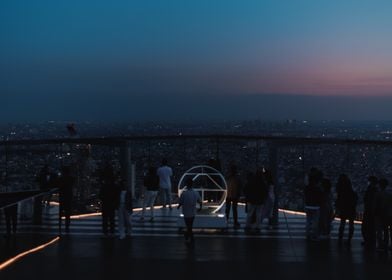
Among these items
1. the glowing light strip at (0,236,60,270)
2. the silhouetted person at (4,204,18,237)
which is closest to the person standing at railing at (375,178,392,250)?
the glowing light strip at (0,236,60,270)

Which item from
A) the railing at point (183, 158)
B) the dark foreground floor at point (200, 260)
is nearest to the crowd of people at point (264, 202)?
the dark foreground floor at point (200, 260)

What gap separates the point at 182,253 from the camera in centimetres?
1353

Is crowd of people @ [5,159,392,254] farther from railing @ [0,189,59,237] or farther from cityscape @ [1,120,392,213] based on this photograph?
cityscape @ [1,120,392,213]

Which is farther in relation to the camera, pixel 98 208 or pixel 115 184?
pixel 98 208

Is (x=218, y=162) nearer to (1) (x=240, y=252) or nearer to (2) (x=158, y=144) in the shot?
(2) (x=158, y=144)

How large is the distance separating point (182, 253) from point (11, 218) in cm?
316

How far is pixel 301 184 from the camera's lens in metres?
19.2

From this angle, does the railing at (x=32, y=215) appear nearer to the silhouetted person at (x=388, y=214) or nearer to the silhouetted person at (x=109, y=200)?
the silhouetted person at (x=109, y=200)

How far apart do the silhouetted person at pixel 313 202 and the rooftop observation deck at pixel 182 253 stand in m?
0.28

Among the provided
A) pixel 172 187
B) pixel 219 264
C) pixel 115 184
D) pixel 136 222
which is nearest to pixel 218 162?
pixel 172 187

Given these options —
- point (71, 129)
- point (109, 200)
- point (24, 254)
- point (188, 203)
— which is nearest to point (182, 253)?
point (188, 203)

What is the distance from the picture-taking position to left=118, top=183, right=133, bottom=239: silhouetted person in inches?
616

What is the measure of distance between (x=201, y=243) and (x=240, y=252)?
1.35 meters

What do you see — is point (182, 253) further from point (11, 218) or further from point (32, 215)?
point (11, 218)
